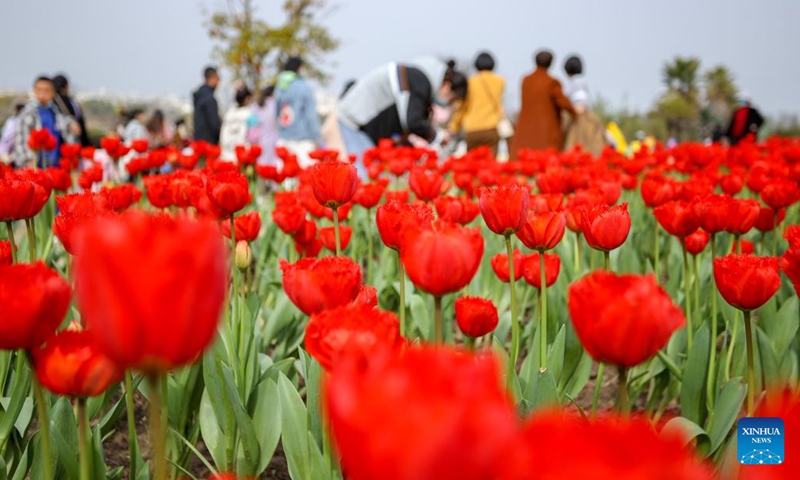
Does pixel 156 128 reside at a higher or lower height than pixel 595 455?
lower

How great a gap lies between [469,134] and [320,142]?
1.62 metres

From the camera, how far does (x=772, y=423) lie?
958 mm

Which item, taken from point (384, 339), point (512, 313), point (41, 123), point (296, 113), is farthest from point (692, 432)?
point (296, 113)

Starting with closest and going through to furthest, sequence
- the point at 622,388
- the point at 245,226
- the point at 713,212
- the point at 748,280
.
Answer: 1. the point at 622,388
2. the point at 748,280
3. the point at 713,212
4. the point at 245,226

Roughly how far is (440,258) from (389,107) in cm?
592

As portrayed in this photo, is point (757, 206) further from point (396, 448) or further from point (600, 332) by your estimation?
point (396, 448)

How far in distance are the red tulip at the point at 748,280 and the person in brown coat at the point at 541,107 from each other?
612 centimetres

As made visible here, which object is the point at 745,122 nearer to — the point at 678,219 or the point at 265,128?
the point at 265,128

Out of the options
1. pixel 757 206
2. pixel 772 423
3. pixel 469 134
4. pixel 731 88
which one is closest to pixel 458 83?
pixel 469 134

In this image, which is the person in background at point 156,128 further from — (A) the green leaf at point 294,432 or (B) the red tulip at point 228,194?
(A) the green leaf at point 294,432

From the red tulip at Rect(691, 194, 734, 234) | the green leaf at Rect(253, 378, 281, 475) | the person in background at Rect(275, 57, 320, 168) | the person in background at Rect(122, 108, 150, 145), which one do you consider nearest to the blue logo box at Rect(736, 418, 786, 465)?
the red tulip at Rect(691, 194, 734, 234)

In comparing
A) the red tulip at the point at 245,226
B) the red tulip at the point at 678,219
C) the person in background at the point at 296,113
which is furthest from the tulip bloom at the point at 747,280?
the person in background at the point at 296,113

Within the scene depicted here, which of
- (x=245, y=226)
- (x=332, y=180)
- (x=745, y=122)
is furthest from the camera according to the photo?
(x=745, y=122)

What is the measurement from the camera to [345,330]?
0.75 m
